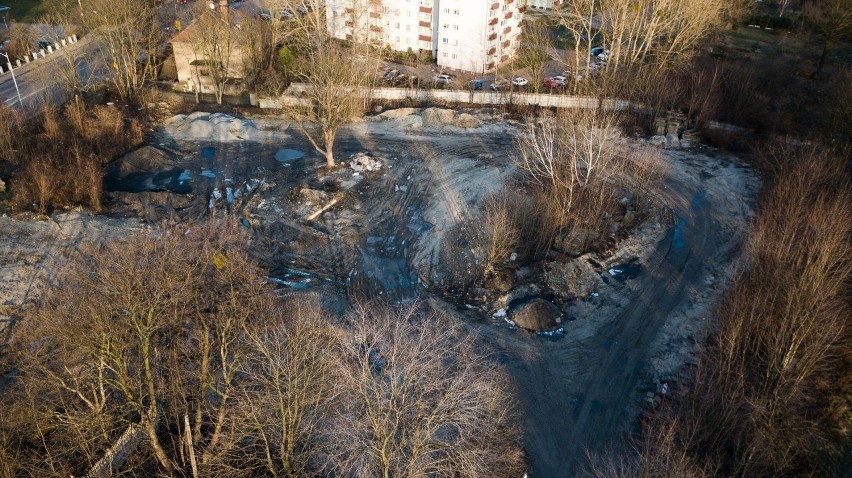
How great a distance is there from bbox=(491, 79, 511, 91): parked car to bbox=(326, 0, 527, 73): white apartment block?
11.9ft

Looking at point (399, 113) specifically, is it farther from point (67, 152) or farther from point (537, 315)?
point (537, 315)

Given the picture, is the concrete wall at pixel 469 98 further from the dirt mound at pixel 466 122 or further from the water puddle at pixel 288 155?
the water puddle at pixel 288 155

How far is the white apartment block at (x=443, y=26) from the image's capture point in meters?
54.7

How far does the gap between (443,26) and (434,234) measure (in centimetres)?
2991

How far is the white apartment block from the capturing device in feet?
180

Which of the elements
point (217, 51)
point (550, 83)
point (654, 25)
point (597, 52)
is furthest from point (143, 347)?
point (597, 52)

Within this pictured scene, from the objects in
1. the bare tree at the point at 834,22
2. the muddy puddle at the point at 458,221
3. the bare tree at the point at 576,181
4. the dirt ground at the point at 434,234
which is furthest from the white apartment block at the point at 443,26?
the bare tree at the point at 834,22

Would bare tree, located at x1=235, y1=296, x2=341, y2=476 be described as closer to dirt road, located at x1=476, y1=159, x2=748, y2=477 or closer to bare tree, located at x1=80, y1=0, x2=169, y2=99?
dirt road, located at x1=476, y1=159, x2=748, y2=477

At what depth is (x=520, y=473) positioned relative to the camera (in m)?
20.4

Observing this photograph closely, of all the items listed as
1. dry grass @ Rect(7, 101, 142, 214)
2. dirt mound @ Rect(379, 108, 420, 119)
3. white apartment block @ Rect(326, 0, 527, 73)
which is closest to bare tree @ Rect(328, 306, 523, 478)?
dry grass @ Rect(7, 101, 142, 214)

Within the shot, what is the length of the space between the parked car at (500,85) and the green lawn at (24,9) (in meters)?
48.0

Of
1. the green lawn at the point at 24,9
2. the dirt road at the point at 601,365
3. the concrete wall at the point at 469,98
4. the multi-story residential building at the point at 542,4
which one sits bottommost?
the dirt road at the point at 601,365

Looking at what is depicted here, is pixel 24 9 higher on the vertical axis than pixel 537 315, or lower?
higher

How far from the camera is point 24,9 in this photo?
66.2m
